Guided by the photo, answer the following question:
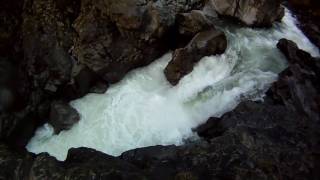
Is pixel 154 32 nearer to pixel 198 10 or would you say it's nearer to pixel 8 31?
pixel 198 10

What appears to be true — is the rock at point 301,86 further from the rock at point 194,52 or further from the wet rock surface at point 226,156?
the rock at point 194,52

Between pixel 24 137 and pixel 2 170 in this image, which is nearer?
pixel 2 170

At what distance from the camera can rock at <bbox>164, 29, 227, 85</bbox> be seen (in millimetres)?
12883

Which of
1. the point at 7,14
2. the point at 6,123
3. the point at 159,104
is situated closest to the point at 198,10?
the point at 159,104

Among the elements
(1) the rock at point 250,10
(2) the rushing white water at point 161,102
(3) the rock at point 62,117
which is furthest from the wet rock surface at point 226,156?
(1) the rock at point 250,10

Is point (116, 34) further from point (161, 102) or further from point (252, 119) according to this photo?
point (252, 119)

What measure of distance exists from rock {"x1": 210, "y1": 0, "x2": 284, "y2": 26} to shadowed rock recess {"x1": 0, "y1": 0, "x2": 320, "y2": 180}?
3 cm

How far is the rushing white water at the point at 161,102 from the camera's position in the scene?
11.7 metres

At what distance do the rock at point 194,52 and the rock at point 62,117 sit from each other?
9.65 ft

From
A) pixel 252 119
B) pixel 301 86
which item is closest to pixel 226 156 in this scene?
pixel 252 119

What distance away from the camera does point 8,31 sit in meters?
12.3

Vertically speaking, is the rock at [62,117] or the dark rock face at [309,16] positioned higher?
the dark rock face at [309,16]

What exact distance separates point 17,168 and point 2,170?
0.93ft

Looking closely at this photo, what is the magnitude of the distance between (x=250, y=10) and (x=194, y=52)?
2.98 meters
